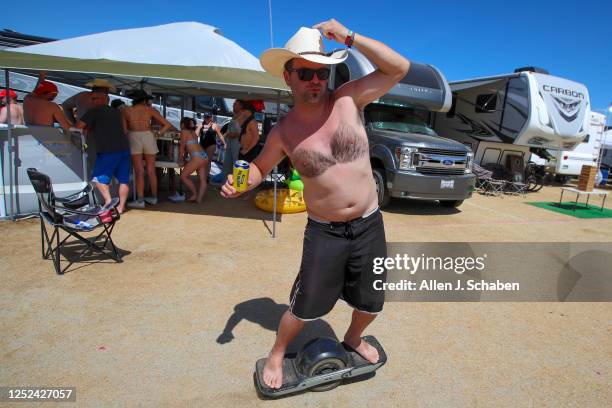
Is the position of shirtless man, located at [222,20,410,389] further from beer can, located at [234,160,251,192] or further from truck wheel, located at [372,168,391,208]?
truck wheel, located at [372,168,391,208]

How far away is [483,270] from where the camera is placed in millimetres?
4707

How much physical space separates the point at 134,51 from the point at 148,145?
152 cm

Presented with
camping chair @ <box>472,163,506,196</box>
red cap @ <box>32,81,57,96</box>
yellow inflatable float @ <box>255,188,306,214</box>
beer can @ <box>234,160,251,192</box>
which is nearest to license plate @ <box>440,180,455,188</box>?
yellow inflatable float @ <box>255,188,306,214</box>

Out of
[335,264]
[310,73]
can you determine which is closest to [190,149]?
[310,73]

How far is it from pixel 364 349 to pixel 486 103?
10872 mm

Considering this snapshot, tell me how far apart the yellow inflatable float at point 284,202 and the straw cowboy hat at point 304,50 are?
4.75m

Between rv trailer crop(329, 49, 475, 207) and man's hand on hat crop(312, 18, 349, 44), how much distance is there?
15.5 feet

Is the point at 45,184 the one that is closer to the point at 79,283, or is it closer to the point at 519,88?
the point at 79,283

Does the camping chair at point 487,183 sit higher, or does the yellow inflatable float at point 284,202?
the camping chair at point 487,183

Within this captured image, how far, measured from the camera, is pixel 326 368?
2.42m

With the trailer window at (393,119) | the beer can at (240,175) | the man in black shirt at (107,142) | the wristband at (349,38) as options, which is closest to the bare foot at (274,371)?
the beer can at (240,175)

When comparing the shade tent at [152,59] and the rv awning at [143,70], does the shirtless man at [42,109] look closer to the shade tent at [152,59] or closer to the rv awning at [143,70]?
the shade tent at [152,59]

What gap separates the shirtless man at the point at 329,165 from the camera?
209 cm

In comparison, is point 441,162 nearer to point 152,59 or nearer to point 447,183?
point 447,183
